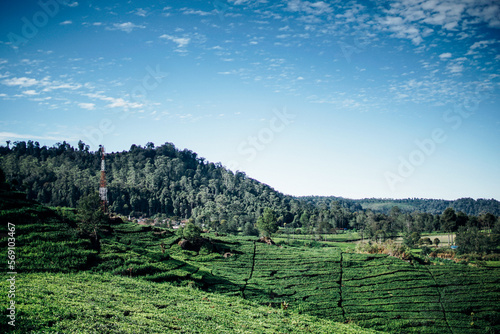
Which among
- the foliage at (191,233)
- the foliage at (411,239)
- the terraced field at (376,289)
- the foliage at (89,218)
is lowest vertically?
the terraced field at (376,289)

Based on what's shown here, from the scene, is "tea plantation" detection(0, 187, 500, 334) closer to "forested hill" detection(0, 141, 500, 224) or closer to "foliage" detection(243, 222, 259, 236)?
"foliage" detection(243, 222, 259, 236)

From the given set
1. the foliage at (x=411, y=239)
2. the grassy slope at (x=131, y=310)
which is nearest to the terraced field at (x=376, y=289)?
the grassy slope at (x=131, y=310)

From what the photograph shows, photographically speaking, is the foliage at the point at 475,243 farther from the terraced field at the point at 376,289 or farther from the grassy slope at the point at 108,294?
the grassy slope at the point at 108,294

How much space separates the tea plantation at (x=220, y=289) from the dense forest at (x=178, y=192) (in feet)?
113

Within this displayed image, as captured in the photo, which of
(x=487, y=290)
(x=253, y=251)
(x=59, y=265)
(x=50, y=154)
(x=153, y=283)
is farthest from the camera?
(x=50, y=154)

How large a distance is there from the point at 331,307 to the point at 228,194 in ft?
293

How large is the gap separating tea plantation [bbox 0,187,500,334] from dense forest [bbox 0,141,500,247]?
34.4 m

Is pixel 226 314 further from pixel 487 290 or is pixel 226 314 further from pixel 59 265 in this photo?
pixel 487 290

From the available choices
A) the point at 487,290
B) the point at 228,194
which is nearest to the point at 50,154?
the point at 228,194

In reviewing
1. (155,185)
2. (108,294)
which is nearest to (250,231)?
(155,185)

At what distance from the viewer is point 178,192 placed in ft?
371

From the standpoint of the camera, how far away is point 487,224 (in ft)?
238

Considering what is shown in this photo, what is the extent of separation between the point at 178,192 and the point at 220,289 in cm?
8374

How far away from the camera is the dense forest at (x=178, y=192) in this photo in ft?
288
